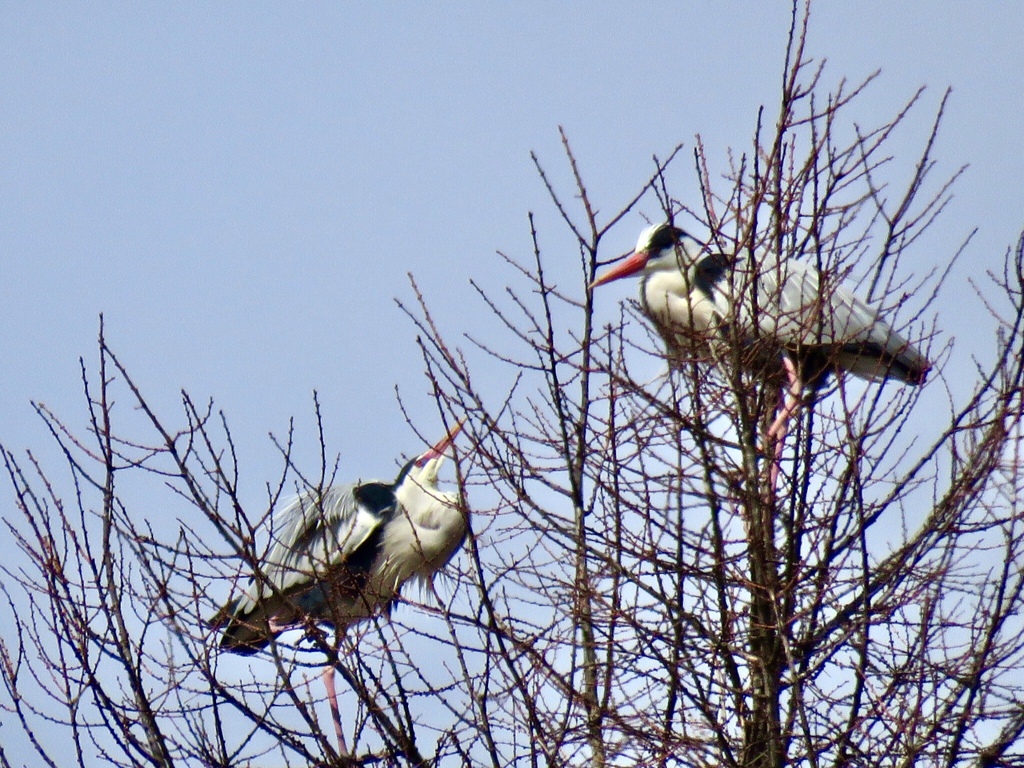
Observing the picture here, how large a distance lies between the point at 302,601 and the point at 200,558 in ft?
11.2

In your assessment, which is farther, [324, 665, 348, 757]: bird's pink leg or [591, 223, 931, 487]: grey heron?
[324, 665, 348, 757]: bird's pink leg

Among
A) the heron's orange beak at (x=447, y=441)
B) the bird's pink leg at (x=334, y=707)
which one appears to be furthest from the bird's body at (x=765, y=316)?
the bird's pink leg at (x=334, y=707)

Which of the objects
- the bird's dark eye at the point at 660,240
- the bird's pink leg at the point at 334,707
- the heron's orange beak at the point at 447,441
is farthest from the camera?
the bird's dark eye at the point at 660,240

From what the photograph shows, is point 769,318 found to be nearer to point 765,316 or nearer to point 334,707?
point 765,316

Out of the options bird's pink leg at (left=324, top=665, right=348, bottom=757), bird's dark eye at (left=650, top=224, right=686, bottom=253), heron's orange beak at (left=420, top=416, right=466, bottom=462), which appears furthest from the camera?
bird's dark eye at (left=650, top=224, right=686, bottom=253)

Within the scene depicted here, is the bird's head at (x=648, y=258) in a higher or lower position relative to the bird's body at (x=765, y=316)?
higher

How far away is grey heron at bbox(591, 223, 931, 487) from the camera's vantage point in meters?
4.07

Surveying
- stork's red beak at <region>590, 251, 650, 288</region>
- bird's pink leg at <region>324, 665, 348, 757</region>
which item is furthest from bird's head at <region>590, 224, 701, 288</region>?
bird's pink leg at <region>324, 665, 348, 757</region>

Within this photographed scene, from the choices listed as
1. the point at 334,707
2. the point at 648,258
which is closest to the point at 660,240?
the point at 648,258

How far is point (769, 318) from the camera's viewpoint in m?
5.82

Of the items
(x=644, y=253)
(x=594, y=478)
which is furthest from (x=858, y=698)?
(x=644, y=253)

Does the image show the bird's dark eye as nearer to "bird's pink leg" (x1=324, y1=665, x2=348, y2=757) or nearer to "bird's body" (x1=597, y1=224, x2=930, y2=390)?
"bird's body" (x1=597, y1=224, x2=930, y2=390)

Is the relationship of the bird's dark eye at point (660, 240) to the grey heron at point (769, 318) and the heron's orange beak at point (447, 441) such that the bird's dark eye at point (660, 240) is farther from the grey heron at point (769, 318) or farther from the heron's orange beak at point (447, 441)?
the heron's orange beak at point (447, 441)

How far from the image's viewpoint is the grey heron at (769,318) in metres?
4.07
